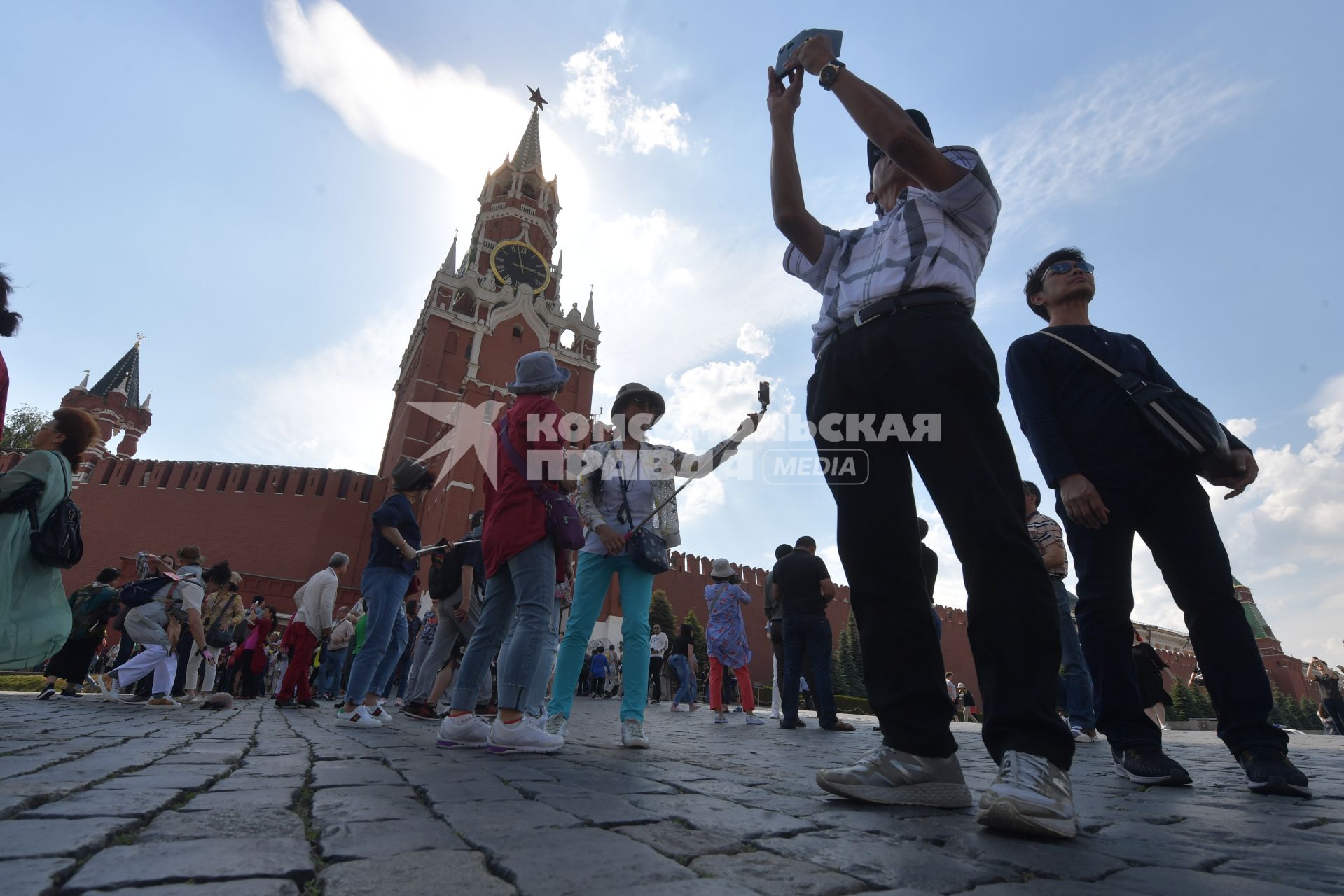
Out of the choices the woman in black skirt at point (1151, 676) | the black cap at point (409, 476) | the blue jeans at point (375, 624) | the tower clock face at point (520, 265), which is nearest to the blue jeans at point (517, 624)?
the blue jeans at point (375, 624)

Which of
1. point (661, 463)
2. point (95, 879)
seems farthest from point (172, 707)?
point (95, 879)

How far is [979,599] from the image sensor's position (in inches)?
64.6

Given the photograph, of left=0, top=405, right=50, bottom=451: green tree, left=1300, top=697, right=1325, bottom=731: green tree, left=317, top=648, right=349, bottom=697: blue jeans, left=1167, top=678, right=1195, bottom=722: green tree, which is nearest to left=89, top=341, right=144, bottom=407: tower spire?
left=0, top=405, right=50, bottom=451: green tree

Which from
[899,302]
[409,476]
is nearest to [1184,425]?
[899,302]

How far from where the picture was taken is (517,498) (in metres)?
2.95

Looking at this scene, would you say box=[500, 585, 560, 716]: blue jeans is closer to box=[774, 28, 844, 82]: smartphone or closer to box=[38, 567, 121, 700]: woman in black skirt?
box=[774, 28, 844, 82]: smartphone

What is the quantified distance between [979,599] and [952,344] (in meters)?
0.64

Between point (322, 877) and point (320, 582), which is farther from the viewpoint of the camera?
point (320, 582)

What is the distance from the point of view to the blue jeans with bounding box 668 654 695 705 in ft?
33.3

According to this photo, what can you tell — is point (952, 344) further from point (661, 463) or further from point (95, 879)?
point (661, 463)

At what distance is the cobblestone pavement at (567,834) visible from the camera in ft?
2.99

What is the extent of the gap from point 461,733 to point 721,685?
4880 millimetres

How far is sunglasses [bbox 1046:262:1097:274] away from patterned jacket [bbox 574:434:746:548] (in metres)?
1.60

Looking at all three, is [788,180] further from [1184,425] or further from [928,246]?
[1184,425]
